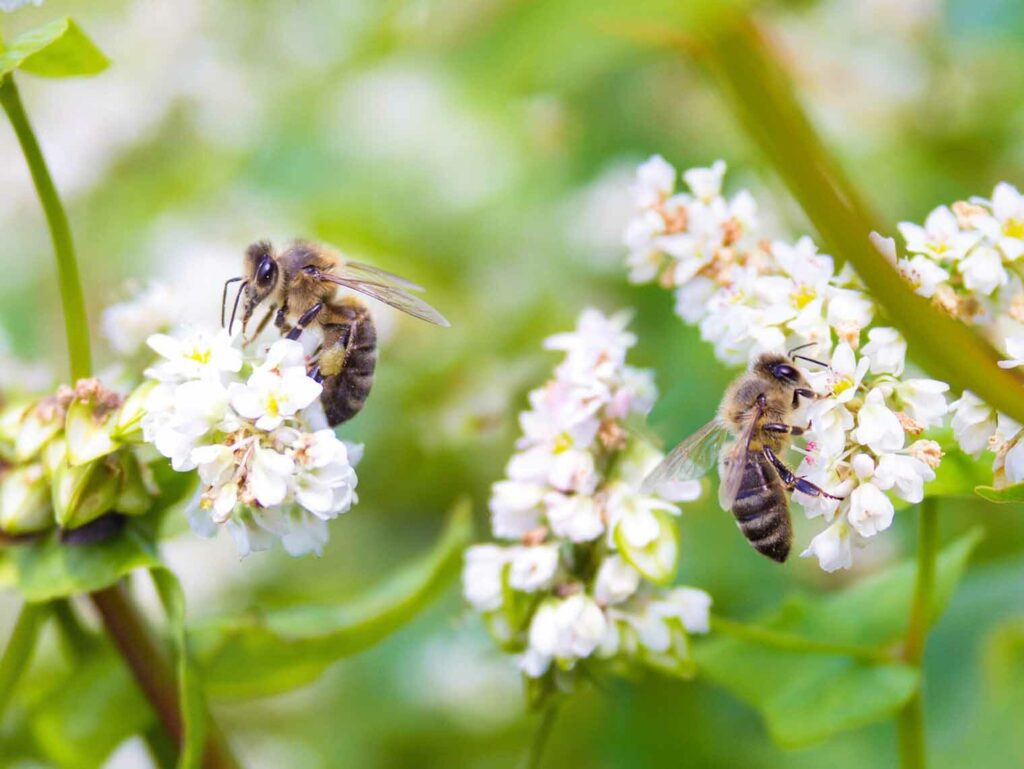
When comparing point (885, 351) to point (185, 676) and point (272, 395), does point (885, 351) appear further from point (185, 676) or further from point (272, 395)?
point (185, 676)

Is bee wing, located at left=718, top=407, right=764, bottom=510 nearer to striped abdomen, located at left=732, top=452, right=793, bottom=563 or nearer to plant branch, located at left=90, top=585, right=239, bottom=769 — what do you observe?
striped abdomen, located at left=732, top=452, right=793, bottom=563

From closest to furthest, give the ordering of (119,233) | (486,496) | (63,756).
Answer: (63,756)
(486,496)
(119,233)

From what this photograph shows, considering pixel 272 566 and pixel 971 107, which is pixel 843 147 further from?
pixel 272 566

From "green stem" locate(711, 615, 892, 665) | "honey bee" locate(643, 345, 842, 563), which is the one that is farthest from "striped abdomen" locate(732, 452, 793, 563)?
"green stem" locate(711, 615, 892, 665)

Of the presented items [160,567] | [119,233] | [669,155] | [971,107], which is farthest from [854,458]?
[119,233]

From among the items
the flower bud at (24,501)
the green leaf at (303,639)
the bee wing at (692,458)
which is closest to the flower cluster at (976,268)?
the bee wing at (692,458)

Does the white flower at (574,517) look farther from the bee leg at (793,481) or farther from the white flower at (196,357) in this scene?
the white flower at (196,357)
